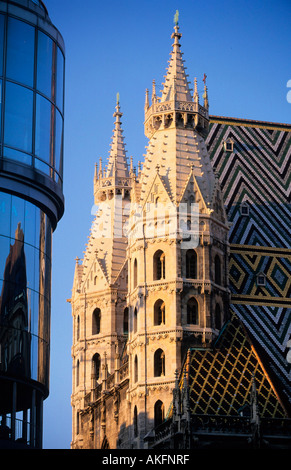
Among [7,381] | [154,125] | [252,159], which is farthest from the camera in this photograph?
[252,159]

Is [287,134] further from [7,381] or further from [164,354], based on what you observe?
[7,381]

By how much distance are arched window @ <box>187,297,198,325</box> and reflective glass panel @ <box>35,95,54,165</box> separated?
10903 mm

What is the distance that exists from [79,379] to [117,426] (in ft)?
34.8

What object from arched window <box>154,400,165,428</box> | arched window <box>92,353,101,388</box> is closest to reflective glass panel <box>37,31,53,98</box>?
arched window <box>154,400,165,428</box>

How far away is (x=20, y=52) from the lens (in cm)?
5784

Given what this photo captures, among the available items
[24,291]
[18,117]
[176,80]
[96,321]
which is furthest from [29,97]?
[96,321]

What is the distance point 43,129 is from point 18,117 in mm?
1719

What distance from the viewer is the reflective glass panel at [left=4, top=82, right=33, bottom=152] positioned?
56531 millimetres

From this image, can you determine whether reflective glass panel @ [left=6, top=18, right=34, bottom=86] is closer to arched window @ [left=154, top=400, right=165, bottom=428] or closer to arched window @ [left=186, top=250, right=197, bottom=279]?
arched window @ [left=186, top=250, right=197, bottom=279]

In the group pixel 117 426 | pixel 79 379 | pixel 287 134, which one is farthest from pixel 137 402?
pixel 287 134

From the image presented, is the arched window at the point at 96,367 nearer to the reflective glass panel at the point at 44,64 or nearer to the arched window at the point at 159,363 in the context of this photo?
the arched window at the point at 159,363

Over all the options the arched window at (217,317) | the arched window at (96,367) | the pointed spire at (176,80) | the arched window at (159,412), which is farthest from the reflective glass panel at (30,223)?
the arched window at (96,367)

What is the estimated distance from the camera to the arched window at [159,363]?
63500 mm

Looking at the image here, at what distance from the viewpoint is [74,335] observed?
81500 millimetres
